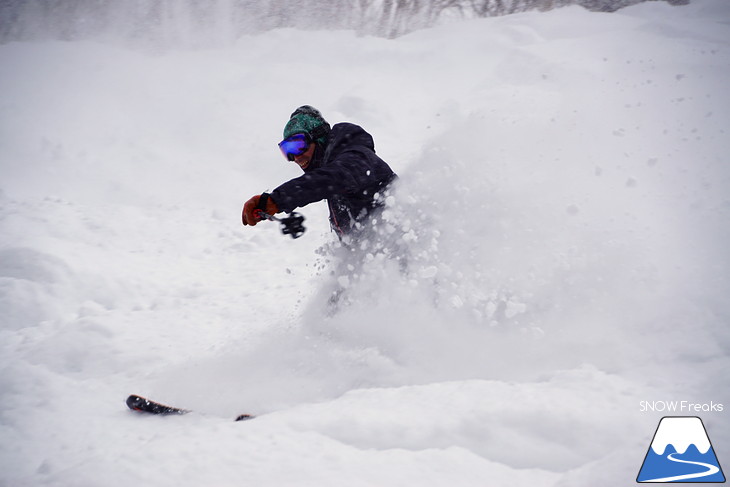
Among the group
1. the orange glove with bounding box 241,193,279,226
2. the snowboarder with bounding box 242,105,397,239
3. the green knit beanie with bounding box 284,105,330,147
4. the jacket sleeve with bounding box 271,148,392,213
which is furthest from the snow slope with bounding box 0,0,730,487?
the orange glove with bounding box 241,193,279,226

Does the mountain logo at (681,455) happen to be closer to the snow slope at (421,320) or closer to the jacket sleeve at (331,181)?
the snow slope at (421,320)

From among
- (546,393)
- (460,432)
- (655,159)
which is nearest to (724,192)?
(655,159)

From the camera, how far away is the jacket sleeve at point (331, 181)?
245cm

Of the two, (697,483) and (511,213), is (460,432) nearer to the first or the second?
(697,483)

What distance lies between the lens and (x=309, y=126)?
3.02 m

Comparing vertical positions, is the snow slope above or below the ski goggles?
below

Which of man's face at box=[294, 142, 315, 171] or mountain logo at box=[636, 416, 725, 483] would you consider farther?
man's face at box=[294, 142, 315, 171]

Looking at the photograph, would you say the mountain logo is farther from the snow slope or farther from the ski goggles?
the ski goggles

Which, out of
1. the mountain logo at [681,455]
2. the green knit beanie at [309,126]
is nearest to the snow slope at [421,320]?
the mountain logo at [681,455]

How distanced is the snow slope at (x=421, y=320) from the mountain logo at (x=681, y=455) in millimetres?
40

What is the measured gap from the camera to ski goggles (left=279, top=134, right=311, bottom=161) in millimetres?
2988

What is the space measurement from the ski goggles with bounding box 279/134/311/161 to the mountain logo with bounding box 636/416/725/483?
2.44 metres

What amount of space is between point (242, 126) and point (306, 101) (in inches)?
70.7

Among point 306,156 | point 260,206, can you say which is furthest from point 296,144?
point 260,206
